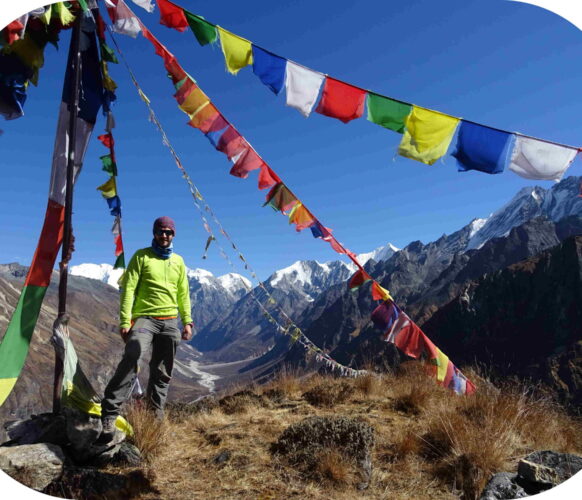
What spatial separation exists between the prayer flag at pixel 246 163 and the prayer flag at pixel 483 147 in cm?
384

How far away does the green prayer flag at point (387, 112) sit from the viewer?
18.0 feet

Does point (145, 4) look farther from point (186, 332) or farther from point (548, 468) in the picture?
point (548, 468)

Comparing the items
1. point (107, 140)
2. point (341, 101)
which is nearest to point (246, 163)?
point (341, 101)

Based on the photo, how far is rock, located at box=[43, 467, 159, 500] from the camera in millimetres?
4188

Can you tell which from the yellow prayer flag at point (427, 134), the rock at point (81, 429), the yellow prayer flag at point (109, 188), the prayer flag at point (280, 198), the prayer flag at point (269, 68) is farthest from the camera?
the prayer flag at point (280, 198)

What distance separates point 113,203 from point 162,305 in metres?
3.79

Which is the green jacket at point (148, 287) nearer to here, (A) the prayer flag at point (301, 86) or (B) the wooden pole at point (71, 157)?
(B) the wooden pole at point (71, 157)

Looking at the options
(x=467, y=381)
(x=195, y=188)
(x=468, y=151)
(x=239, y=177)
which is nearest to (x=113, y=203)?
(x=195, y=188)

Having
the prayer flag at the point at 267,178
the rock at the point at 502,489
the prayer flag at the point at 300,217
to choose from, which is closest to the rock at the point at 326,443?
the rock at the point at 502,489

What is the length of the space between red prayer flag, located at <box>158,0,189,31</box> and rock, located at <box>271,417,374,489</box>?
6616mm

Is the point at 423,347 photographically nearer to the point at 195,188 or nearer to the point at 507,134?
the point at 507,134

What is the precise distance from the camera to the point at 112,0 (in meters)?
6.13

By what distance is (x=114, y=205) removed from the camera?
832 centimetres

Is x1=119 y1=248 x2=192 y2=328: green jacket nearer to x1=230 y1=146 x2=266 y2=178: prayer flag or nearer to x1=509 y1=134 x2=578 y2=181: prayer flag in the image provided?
x1=230 y1=146 x2=266 y2=178: prayer flag
